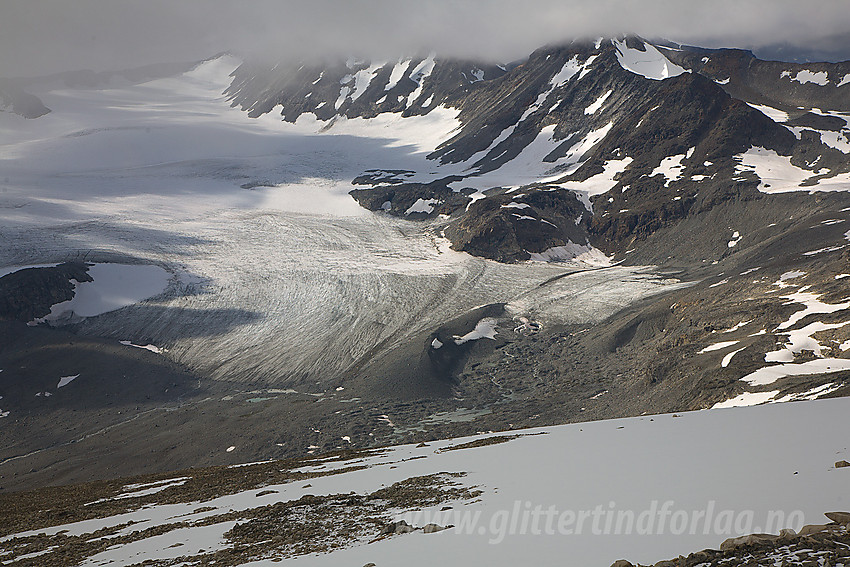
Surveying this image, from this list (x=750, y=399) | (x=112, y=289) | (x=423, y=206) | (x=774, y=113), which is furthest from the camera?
(x=774, y=113)

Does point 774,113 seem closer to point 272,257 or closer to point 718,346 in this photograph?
point 718,346

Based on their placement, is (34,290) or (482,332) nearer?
(482,332)

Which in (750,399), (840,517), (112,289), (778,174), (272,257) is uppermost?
(840,517)

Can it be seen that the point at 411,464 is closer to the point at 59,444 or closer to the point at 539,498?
the point at 539,498

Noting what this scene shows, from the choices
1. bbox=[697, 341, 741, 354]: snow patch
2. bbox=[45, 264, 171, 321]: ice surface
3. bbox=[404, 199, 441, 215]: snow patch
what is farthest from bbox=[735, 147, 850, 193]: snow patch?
bbox=[45, 264, 171, 321]: ice surface

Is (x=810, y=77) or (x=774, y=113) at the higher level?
(x=810, y=77)

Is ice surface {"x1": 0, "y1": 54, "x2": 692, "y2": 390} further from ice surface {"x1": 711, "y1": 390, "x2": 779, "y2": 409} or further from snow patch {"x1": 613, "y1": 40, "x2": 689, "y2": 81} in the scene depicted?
ice surface {"x1": 711, "y1": 390, "x2": 779, "y2": 409}

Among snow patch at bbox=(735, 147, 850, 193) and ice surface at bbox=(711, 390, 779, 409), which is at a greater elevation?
ice surface at bbox=(711, 390, 779, 409)

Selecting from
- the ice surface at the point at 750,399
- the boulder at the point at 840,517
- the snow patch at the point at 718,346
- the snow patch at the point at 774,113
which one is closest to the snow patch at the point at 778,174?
the snow patch at the point at 774,113

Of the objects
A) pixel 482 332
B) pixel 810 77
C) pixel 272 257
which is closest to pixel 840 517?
pixel 482 332
